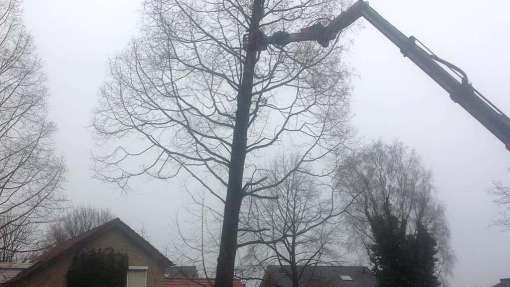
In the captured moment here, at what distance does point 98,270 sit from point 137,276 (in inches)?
90.3

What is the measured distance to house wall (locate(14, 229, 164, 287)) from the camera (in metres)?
22.5

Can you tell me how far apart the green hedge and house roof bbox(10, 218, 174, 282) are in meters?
0.57

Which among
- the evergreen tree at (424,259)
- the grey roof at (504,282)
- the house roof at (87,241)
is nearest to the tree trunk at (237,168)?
the house roof at (87,241)

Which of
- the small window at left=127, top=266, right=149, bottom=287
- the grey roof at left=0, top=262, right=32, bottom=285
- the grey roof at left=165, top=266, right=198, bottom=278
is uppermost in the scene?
the grey roof at left=0, top=262, right=32, bottom=285

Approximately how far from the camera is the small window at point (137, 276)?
23906 millimetres

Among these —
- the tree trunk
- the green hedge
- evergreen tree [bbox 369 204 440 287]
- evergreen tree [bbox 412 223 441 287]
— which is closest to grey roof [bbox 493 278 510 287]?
evergreen tree [bbox 412 223 441 287]

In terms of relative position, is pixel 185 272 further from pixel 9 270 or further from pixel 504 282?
pixel 504 282

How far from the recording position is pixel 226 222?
352 inches

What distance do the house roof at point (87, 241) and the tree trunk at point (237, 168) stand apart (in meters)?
14.4

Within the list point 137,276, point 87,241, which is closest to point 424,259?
point 137,276

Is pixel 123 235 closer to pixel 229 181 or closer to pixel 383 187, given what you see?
pixel 229 181

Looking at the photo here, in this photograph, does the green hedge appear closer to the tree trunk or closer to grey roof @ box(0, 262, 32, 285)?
grey roof @ box(0, 262, 32, 285)

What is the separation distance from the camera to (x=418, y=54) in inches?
443

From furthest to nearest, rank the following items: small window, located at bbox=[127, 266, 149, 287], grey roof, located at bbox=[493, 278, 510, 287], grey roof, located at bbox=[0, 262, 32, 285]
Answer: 1. grey roof, located at bbox=[493, 278, 510, 287]
2. grey roof, located at bbox=[0, 262, 32, 285]
3. small window, located at bbox=[127, 266, 149, 287]
